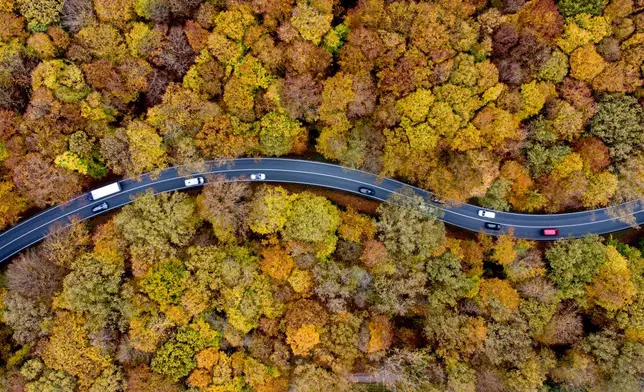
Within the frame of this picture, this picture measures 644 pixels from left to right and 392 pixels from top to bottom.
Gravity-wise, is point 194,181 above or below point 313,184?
below

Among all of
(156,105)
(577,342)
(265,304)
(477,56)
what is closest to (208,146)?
(156,105)

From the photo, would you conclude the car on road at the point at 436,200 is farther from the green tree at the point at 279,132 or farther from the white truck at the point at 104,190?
the white truck at the point at 104,190

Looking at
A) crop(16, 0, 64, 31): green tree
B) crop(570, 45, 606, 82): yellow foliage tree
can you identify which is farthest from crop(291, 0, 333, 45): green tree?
crop(570, 45, 606, 82): yellow foliage tree

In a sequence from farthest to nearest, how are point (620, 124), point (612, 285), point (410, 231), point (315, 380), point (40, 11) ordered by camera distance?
point (612, 285) < point (410, 231) < point (620, 124) < point (315, 380) < point (40, 11)

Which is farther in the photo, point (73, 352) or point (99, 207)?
point (99, 207)

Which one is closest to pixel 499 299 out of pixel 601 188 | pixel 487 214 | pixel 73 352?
pixel 487 214

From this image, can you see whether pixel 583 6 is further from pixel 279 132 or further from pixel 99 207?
pixel 99 207

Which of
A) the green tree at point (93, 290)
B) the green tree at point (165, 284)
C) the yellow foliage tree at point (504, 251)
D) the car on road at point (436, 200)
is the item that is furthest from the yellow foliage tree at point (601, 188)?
the green tree at point (93, 290)
